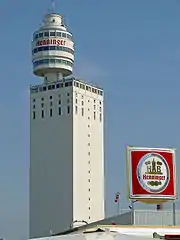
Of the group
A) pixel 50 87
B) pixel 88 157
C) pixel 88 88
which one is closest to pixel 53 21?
pixel 50 87

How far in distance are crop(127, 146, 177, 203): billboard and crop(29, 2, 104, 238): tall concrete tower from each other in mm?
76002

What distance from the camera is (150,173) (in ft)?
118

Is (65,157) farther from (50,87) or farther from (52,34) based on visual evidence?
(52,34)

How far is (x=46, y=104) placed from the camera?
398 feet

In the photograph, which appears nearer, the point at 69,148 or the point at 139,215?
the point at 139,215

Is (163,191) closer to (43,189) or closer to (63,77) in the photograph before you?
(43,189)

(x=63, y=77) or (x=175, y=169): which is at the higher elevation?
(x=63, y=77)

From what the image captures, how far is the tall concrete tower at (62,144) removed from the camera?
114m

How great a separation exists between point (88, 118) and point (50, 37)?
19.2 metres

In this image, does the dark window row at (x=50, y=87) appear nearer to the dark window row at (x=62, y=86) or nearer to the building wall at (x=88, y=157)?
the dark window row at (x=62, y=86)

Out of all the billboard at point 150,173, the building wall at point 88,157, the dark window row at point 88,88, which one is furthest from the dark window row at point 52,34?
the billboard at point 150,173

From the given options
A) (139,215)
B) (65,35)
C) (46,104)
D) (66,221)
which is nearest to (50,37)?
(65,35)

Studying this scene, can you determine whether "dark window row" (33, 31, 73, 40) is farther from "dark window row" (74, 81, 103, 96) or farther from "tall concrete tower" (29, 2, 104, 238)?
"dark window row" (74, 81, 103, 96)

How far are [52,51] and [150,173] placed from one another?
9076 centimetres
